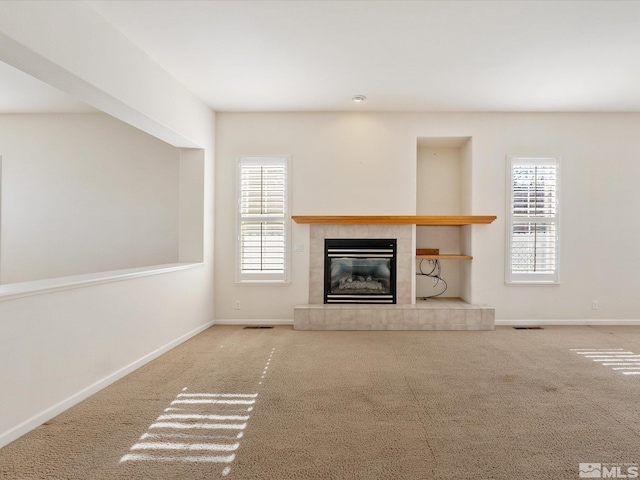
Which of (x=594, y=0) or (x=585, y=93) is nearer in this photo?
(x=594, y=0)

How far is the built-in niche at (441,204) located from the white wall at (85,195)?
11.9ft

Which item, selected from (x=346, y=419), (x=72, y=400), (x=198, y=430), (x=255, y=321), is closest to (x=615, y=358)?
(x=346, y=419)

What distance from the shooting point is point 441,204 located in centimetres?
596

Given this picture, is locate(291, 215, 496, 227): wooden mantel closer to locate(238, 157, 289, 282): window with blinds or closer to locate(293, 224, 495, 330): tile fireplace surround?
locate(238, 157, 289, 282): window with blinds

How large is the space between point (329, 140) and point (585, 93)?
318cm

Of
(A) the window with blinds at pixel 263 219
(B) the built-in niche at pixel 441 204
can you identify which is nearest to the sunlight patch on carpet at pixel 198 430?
(A) the window with blinds at pixel 263 219

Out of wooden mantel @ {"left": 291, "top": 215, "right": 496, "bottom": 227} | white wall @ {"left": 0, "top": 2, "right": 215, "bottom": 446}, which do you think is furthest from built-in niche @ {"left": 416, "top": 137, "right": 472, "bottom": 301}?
white wall @ {"left": 0, "top": 2, "right": 215, "bottom": 446}

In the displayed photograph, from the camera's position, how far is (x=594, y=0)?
2.84 meters

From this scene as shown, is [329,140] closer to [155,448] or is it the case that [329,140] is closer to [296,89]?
[296,89]

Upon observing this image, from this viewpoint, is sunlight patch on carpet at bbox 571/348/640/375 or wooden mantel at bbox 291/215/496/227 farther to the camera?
wooden mantel at bbox 291/215/496/227

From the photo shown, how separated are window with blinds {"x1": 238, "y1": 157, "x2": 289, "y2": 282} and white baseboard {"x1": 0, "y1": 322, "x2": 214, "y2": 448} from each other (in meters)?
1.61

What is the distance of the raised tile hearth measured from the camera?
16.7ft

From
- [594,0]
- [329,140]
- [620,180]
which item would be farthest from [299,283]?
[620,180]

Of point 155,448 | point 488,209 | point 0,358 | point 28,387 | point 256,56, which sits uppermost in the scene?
point 256,56
